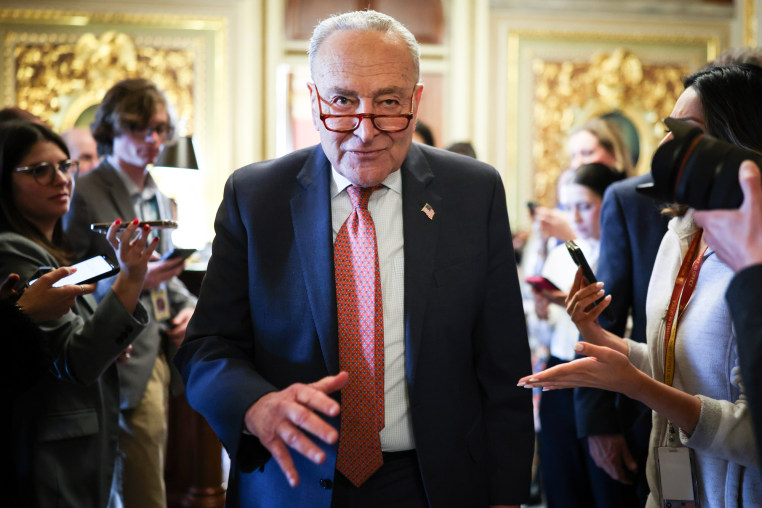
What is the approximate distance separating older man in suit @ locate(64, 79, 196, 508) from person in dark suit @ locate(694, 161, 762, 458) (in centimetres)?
191

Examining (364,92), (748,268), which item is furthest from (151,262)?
(748,268)

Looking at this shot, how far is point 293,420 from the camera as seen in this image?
132 centimetres

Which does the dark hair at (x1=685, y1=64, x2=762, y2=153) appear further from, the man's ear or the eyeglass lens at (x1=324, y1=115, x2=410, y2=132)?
the man's ear

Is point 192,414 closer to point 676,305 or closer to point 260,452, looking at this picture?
point 260,452

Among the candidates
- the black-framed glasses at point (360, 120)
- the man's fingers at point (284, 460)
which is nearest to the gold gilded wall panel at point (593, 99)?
the black-framed glasses at point (360, 120)

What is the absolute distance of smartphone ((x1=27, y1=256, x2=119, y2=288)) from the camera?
192cm

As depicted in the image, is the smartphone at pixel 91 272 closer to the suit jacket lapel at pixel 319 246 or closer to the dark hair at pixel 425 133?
the suit jacket lapel at pixel 319 246

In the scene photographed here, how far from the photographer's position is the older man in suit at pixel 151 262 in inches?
104

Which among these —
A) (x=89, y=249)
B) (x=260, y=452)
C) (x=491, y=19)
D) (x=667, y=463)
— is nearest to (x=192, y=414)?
(x=89, y=249)

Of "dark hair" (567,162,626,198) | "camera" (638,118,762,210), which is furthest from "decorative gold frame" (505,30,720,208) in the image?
"camera" (638,118,762,210)

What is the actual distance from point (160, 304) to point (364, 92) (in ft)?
5.15

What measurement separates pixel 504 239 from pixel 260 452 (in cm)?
72

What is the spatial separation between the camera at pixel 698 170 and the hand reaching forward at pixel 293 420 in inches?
25.6

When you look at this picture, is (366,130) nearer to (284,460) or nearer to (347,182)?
Answer: (347,182)
